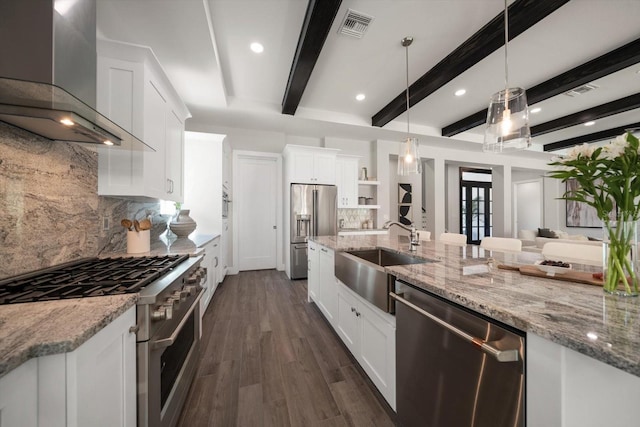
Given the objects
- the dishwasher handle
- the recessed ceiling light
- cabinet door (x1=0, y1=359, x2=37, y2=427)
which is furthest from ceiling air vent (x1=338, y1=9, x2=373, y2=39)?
cabinet door (x1=0, y1=359, x2=37, y2=427)

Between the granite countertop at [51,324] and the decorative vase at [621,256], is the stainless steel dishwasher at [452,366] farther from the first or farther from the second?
the granite countertop at [51,324]

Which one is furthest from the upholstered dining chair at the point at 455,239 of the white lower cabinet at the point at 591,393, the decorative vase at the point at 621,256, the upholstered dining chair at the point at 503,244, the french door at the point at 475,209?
the french door at the point at 475,209

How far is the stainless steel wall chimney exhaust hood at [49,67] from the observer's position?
864mm

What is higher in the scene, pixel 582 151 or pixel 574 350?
pixel 582 151

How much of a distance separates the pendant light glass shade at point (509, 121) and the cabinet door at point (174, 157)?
3015 millimetres

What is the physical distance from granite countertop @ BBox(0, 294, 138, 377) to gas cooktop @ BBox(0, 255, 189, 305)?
0.18 feet

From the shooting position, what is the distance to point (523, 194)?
7.91 metres

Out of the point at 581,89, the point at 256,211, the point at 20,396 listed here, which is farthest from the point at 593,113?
the point at 20,396

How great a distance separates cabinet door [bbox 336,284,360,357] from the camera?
169 cm

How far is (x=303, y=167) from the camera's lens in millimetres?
4242

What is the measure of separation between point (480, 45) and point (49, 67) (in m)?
3.37

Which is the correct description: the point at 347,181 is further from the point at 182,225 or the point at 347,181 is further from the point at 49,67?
the point at 49,67

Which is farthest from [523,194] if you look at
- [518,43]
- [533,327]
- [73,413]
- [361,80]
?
[73,413]

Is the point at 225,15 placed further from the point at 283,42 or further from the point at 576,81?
the point at 576,81
